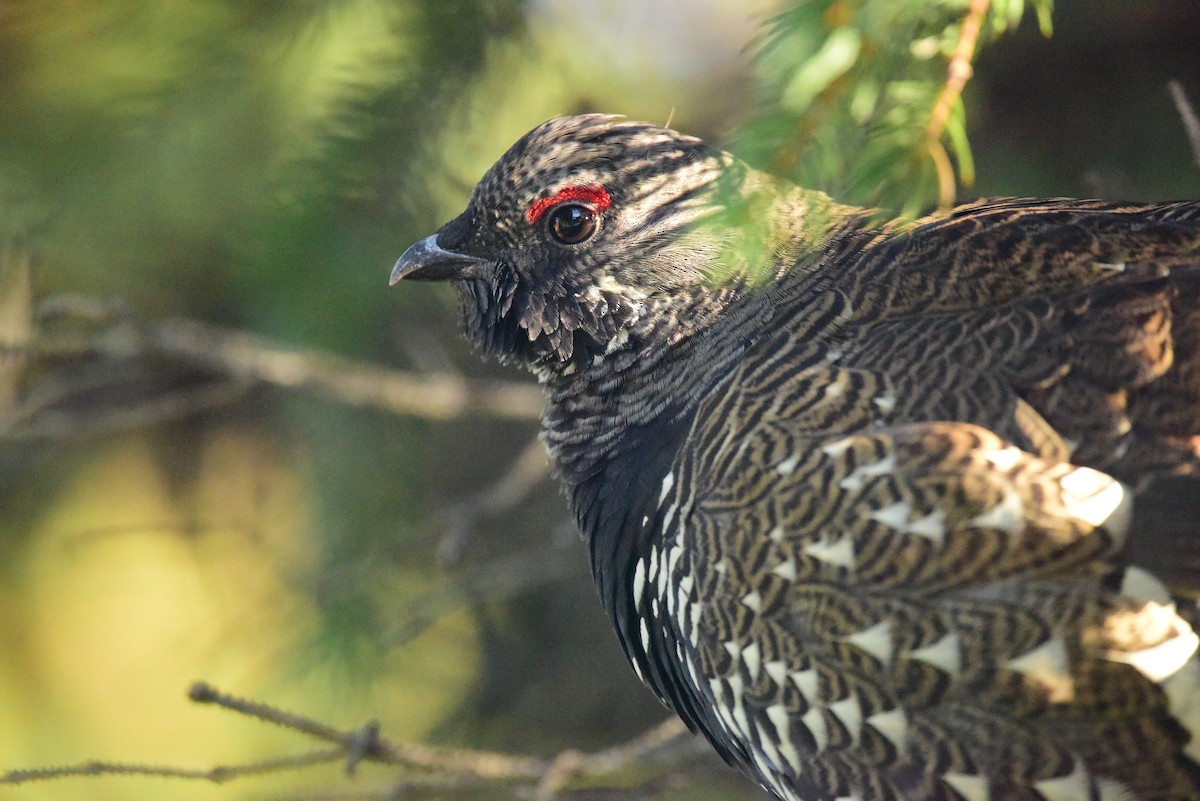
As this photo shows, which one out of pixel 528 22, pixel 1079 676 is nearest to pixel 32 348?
pixel 528 22

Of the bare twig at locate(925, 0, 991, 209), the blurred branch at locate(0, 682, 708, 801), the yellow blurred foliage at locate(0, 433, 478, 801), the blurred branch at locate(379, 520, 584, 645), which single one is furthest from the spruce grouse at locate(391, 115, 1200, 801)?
the yellow blurred foliage at locate(0, 433, 478, 801)

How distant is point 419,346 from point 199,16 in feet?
7.36

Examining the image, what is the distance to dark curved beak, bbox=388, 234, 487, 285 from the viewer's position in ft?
10.2

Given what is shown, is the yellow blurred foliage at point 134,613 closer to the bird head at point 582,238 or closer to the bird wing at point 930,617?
the bird head at point 582,238

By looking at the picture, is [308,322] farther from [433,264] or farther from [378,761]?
[378,761]

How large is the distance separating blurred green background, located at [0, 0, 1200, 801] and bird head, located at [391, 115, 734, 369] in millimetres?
165

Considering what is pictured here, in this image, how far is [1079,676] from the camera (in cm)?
222

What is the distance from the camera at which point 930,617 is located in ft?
7.55

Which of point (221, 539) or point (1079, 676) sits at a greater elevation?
point (221, 539)

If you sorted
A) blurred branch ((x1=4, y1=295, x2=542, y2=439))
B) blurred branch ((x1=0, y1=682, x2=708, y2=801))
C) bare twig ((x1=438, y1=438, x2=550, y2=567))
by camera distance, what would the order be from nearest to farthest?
blurred branch ((x1=0, y1=682, x2=708, y2=801)) → blurred branch ((x1=4, y1=295, x2=542, y2=439)) → bare twig ((x1=438, y1=438, x2=550, y2=567))

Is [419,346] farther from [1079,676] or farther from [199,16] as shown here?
[1079,676]

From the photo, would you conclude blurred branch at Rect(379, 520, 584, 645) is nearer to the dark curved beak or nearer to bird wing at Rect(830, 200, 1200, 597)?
the dark curved beak

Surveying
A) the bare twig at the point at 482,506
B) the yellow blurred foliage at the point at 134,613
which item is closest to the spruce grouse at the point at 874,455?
the bare twig at the point at 482,506

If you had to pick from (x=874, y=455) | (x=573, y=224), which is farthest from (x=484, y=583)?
(x=874, y=455)
